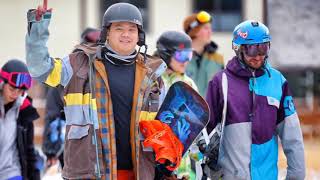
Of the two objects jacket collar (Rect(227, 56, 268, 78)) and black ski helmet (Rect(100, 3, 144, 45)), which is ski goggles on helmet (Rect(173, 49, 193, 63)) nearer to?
jacket collar (Rect(227, 56, 268, 78))

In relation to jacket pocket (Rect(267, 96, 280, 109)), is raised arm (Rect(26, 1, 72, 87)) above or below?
above

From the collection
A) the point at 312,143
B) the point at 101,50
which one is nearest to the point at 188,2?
the point at 312,143

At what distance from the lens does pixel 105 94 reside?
4.62 metres

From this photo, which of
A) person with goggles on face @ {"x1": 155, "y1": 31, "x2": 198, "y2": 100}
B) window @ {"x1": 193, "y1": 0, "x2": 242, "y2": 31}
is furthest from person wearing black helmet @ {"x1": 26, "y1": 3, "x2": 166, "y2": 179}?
window @ {"x1": 193, "y1": 0, "x2": 242, "y2": 31}

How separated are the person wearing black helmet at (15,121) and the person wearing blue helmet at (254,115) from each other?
1.80 metres

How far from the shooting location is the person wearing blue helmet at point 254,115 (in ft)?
17.1

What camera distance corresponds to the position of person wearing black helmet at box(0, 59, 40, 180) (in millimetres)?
6219

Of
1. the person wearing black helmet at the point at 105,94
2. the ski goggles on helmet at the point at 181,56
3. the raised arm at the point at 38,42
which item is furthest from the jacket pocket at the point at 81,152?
the ski goggles on helmet at the point at 181,56

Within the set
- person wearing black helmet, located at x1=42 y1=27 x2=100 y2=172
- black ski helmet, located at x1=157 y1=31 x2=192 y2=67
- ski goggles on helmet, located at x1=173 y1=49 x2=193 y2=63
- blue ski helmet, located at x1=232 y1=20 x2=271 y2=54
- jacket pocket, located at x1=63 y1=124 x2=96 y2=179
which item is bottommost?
person wearing black helmet, located at x1=42 y1=27 x2=100 y2=172

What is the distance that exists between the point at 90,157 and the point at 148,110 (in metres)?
0.49

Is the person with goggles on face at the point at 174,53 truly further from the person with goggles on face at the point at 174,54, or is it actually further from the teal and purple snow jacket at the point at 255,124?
the teal and purple snow jacket at the point at 255,124

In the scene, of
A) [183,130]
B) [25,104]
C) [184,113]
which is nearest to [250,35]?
[184,113]

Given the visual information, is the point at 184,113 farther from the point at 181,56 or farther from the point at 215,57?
the point at 215,57

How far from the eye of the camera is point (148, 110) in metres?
4.73
